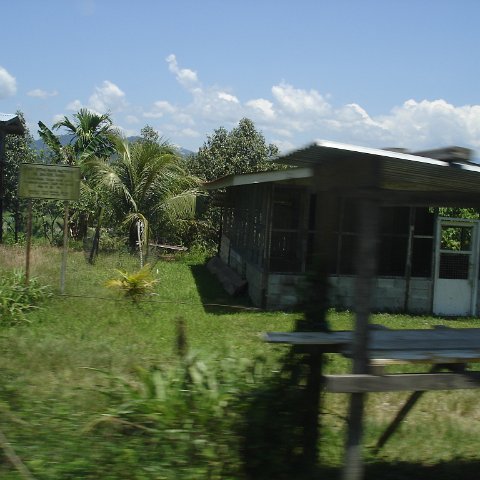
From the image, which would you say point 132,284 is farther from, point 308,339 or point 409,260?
point 308,339

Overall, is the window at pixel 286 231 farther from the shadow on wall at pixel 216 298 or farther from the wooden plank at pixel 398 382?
the wooden plank at pixel 398 382

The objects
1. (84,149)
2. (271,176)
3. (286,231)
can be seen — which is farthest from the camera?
(84,149)

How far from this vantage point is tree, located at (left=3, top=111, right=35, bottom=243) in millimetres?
27469

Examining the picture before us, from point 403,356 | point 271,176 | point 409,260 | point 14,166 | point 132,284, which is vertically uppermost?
point 14,166

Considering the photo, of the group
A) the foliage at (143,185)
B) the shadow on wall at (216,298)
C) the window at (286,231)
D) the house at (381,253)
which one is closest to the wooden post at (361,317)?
the house at (381,253)

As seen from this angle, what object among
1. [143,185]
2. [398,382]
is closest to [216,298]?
[143,185]

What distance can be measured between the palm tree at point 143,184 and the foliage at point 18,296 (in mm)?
8623

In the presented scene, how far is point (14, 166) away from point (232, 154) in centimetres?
944

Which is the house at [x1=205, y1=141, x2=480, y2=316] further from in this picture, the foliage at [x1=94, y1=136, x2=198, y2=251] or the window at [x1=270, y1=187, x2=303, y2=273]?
the foliage at [x1=94, y1=136, x2=198, y2=251]

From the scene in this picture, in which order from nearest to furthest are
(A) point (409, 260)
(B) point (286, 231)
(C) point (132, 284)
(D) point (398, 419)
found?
1. (D) point (398, 419)
2. (C) point (132, 284)
3. (B) point (286, 231)
4. (A) point (409, 260)

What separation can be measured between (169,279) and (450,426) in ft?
40.1

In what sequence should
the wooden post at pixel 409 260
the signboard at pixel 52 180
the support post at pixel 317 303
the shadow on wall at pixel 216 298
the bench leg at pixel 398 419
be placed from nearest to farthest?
the support post at pixel 317 303 → the bench leg at pixel 398 419 → the signboard at pixel 52 180 → the shadow on wall at pixel 216 298 → the wooden post at pixel 409 260

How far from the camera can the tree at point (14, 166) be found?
27469 mm

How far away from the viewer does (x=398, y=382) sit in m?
3.78
